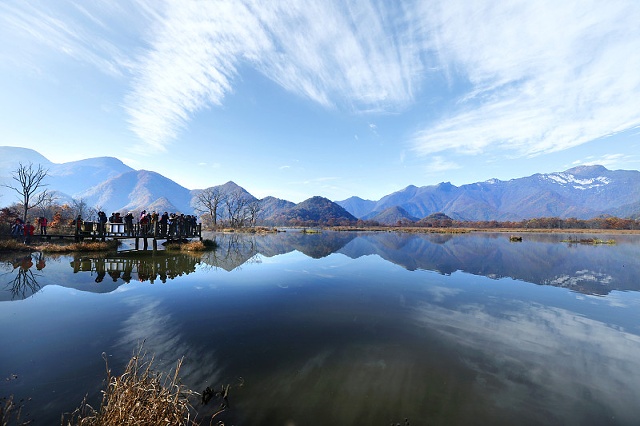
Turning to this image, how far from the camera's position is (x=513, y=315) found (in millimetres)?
12312

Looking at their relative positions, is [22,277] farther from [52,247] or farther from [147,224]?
[147,224]

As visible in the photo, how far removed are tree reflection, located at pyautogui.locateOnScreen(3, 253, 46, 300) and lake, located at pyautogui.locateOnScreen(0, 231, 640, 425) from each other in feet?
0.44

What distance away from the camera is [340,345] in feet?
29.4

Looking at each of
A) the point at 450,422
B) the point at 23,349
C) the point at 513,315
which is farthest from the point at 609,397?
the point at 23,349

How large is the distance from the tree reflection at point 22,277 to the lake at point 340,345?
5.2 inches

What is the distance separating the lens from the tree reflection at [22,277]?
45.8 feet

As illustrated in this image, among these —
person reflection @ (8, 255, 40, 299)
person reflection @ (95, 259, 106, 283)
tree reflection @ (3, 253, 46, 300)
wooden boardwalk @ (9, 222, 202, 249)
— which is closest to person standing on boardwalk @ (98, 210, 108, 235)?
wooden boardwalk @ (9, 222, 202, 249)

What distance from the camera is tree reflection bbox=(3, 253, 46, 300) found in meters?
14.0

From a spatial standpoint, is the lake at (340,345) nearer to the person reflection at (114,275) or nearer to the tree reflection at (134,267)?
the person reflection at (114,275)

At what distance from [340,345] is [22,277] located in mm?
20979

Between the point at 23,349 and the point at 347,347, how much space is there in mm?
9763

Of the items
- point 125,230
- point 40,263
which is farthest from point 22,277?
point 125,230

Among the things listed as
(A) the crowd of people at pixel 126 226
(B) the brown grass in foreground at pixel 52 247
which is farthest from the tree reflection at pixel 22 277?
(A) the crowd of people at pixel 126 226

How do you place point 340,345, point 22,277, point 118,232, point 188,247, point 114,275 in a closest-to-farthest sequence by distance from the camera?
point 340,345 < point 22,277 < point 114,275 < point 188,247 < point 118,232
